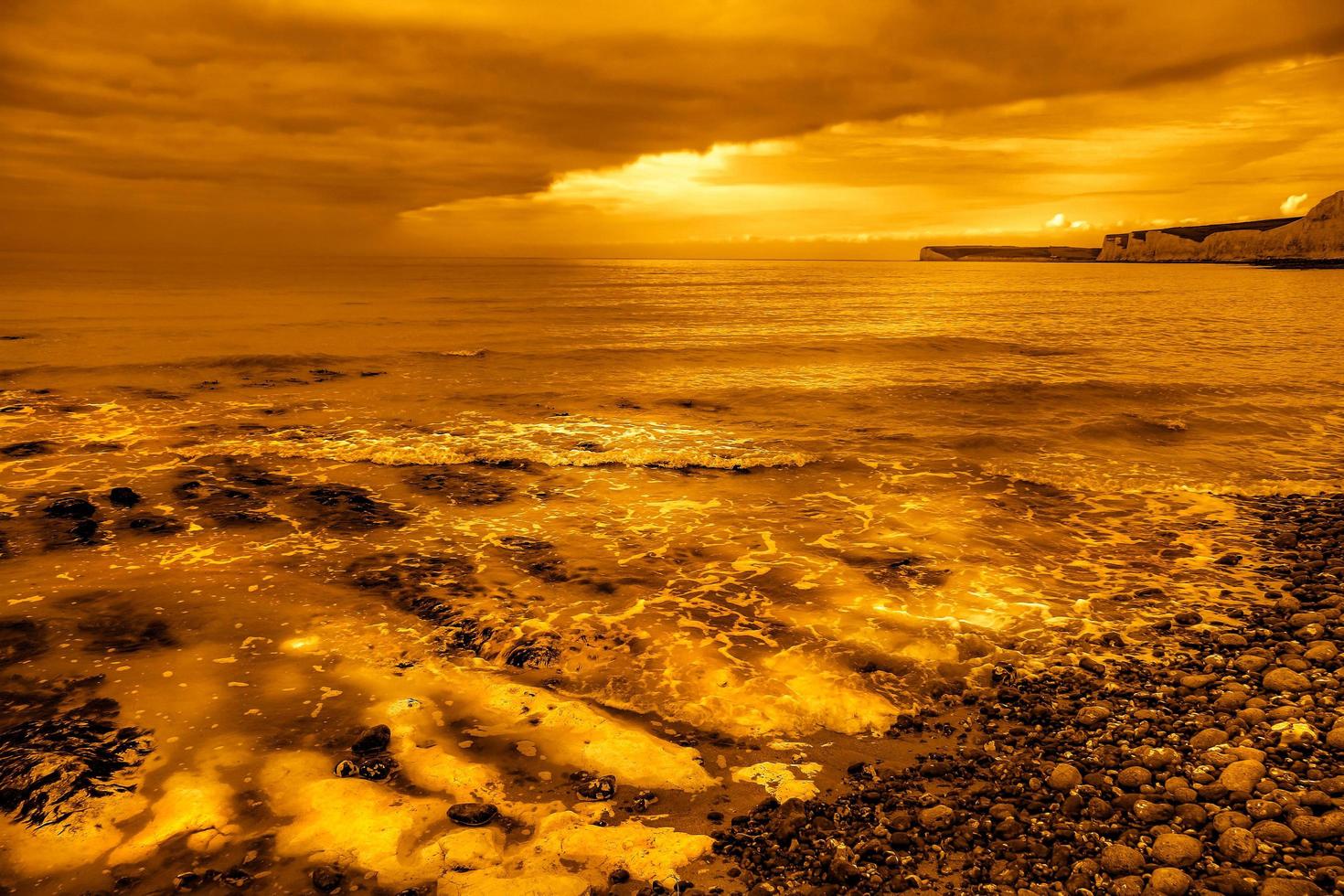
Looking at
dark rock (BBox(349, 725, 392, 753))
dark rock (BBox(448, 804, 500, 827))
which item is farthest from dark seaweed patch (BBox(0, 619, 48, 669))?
dark rock (BBox(448, 804, 500, 827))

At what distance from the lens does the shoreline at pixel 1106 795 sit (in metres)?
4.38

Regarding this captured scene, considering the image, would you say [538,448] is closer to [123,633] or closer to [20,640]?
[123,633]

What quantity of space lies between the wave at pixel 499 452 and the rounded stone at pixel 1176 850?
10578 mm

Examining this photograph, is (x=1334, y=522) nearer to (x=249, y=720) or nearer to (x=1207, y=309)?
(x=249, y=720)

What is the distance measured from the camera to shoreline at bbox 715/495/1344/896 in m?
4.38

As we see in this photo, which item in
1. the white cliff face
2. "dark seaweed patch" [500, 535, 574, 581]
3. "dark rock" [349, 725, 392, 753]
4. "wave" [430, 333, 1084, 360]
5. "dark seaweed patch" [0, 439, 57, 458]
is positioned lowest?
"dark rock" [349, 725, 392, 753]

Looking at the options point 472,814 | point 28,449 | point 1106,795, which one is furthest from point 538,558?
point 28,449

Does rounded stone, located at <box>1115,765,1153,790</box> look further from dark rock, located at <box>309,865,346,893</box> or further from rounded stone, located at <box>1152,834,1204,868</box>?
dark rock, located at <box>309,865,346,893</box>

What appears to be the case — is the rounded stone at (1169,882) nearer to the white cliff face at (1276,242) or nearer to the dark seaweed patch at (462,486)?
the dark seaweed patch at (462,486)

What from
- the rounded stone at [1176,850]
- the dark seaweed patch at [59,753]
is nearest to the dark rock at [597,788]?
the dark seaweed patch at [59,753]

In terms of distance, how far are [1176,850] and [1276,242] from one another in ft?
680

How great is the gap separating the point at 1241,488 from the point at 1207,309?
175 ft

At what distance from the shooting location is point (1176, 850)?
4402 mm

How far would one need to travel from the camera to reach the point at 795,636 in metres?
8.04
